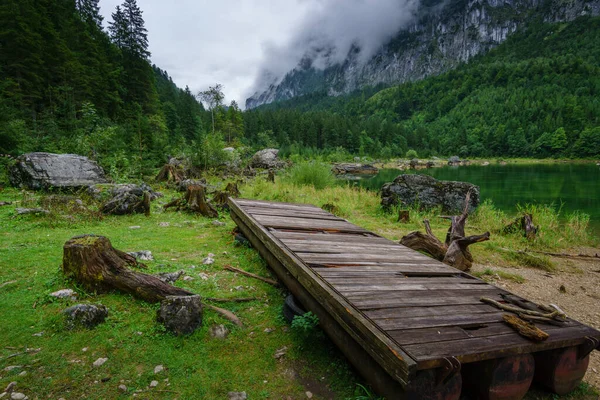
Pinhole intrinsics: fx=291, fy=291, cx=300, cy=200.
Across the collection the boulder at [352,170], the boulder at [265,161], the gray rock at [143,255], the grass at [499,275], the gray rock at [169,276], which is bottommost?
the grass at [499,275]

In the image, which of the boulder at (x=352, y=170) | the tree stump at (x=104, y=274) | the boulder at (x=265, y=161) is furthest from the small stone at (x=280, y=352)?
the boulder at (x=352, y=170)

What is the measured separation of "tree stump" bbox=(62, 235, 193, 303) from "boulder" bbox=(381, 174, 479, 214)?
8.84m

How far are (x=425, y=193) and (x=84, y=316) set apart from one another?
10.4 meters

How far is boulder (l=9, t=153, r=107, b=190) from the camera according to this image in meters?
9.14

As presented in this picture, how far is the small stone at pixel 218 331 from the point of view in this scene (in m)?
2.72

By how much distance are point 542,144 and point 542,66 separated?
63.9 meters

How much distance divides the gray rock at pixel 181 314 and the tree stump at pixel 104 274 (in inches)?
15.0

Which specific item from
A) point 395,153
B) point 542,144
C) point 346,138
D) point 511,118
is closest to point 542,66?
point 511,118

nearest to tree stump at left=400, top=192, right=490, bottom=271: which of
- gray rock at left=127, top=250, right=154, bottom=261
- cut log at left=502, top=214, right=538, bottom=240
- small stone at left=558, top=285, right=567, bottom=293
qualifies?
small stone at left=558, top=285, right=567, bottom=293

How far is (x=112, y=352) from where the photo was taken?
2.38 meters

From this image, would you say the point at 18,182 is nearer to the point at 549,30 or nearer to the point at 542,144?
the point at 542,144

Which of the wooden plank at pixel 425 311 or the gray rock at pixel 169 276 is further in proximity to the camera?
the gray rock at pixel 169 276

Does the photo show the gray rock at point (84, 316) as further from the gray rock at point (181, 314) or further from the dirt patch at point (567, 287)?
the dirt patch at point (567, 287)

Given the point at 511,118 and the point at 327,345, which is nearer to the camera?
the point at 327,345
